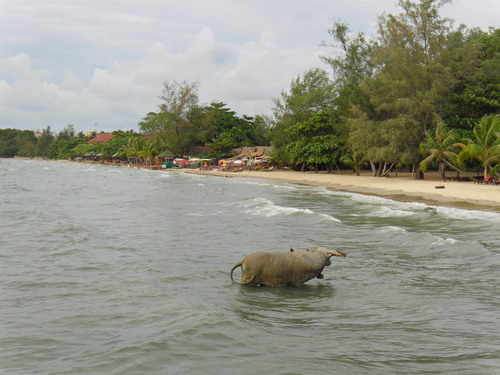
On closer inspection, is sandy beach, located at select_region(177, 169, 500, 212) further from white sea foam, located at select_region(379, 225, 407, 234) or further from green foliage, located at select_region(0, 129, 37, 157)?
green foliage, located at select_region(0, 129, 37, 157)

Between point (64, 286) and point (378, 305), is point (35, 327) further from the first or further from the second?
point (378, 305)

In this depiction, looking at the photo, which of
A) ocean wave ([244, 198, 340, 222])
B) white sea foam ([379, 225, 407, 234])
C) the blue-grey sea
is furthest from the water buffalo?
ocean wave ([244, 198, 340, 222])

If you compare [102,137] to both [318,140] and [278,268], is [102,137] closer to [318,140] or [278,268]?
[318,140]

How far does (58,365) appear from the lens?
6.43m

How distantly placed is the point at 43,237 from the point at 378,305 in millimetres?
11931

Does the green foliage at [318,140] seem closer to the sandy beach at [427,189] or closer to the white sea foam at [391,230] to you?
the sandy beach at [427,189]

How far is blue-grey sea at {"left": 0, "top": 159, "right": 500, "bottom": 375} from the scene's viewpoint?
259 inches

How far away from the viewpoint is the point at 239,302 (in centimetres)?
921

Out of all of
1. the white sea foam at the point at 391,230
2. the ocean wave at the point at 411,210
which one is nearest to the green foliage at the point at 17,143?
the ocean wave at the point at 411,210

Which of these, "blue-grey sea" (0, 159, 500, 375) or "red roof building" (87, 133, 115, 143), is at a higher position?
"red roof building" (87, 133, 115, 143)

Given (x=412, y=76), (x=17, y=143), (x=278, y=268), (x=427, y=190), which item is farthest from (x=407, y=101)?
(x=17, y=143)

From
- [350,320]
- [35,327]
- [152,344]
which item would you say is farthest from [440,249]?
[35,327]

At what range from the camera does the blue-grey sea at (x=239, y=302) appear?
659 centimetres

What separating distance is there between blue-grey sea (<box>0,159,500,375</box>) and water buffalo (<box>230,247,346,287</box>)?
0.24 meters
